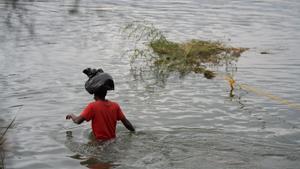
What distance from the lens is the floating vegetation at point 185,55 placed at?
1394 centimetres

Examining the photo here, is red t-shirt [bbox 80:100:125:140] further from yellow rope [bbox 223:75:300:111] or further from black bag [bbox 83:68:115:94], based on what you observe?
yellow rope [bbox 223:75:300:111]

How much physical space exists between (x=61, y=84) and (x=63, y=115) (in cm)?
229

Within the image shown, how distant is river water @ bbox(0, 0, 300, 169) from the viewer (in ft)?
26.1

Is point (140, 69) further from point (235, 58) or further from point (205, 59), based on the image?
point (235, 58)

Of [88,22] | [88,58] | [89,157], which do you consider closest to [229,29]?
[88,22]

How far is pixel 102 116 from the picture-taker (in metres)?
7.79

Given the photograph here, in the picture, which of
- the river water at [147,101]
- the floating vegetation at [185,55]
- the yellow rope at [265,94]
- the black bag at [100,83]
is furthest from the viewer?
the floating vegetation at [185,55]

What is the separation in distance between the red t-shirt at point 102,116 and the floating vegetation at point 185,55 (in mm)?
5698

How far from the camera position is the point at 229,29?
2153 centimetres

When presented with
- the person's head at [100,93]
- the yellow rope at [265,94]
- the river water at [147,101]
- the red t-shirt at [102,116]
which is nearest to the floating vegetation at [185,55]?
the river water at [147,101]

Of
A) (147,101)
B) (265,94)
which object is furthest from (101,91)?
(265,94)

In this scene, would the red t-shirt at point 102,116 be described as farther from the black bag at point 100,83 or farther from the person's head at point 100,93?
the black bag at point 100,83

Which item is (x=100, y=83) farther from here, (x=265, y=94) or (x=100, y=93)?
(x=265, y=94)

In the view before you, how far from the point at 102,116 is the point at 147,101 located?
3.34 metres
